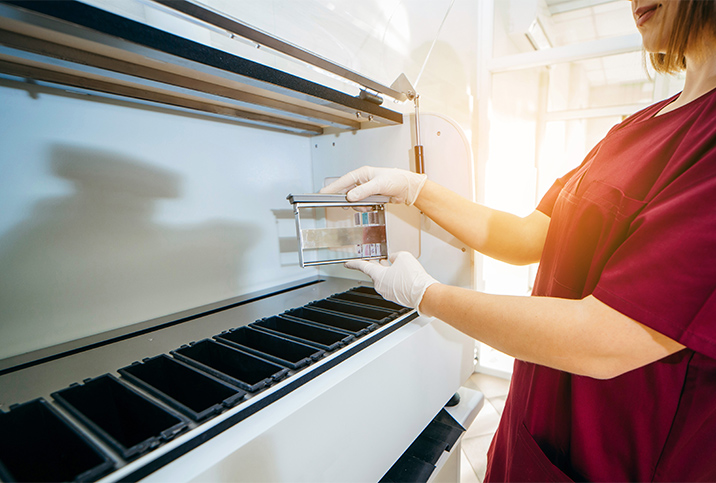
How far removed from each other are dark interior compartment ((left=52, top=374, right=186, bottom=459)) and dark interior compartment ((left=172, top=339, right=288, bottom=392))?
0.11m

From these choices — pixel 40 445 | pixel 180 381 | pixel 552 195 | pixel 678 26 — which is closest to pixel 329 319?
pixel 180 381

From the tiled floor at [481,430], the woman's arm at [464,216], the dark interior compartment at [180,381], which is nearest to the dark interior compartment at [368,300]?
the woman's arm at [464,216]

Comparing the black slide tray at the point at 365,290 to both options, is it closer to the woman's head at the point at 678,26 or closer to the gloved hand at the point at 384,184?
the gloved hand at the point at 384,184

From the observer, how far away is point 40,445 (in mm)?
519

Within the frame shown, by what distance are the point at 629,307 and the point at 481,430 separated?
5.91ft

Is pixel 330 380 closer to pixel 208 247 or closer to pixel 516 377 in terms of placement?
pixel 516 377

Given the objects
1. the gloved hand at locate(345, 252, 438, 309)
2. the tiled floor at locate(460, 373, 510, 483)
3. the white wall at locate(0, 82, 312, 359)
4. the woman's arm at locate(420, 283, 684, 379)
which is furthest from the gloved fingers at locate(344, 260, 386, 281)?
the tiled floor at locate(460, 373, 510, 483)

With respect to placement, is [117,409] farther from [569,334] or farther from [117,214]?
[569,334]

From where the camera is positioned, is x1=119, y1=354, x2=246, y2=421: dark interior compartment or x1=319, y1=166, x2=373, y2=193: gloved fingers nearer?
x1=119, y1=354, x2=246, y2=421: dark interior compartment

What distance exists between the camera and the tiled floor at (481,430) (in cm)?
162

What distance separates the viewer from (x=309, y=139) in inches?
56.9

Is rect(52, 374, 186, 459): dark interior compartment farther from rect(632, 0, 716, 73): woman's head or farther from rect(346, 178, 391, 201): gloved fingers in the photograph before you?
rect(632, 0, 716, 73): woman's head

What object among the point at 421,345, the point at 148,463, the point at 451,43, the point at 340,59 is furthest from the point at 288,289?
the point at 451,43

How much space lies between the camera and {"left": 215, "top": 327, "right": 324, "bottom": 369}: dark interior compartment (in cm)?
74
